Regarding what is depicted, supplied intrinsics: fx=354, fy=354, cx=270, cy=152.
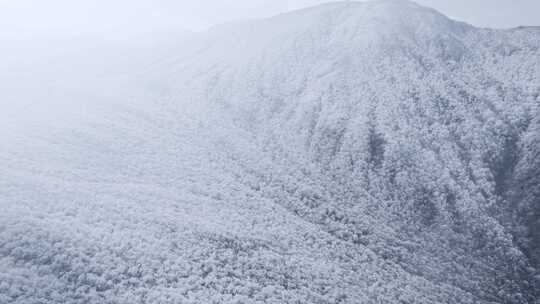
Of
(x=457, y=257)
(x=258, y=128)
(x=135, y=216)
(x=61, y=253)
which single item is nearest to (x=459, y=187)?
(x=457, y=257)

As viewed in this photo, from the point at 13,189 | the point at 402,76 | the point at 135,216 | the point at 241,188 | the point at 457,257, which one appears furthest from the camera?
the point at 402,76

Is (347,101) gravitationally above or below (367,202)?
above

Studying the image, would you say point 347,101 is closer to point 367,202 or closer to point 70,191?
point 367,202

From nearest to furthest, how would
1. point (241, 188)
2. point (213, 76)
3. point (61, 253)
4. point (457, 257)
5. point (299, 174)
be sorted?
point (61, 253) → point (457, 257) → point (241, 188) → point (299, 174) → point (213, 76)

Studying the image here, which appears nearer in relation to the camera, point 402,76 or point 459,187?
point 459,187

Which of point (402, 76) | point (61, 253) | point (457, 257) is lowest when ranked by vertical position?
point (457, 257)

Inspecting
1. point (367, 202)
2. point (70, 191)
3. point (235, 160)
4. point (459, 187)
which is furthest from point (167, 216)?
point (459, 187)
